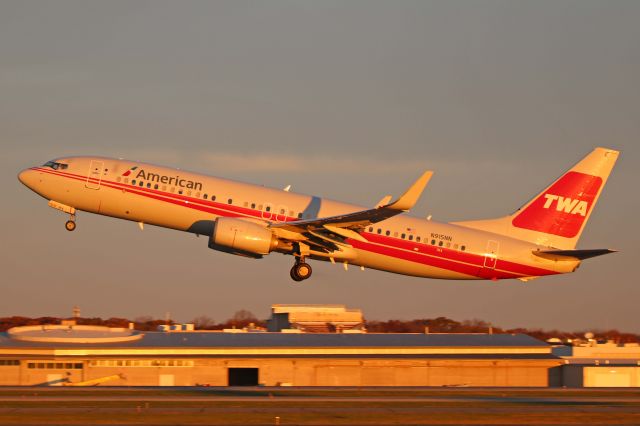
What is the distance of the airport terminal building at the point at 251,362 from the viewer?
63.5m

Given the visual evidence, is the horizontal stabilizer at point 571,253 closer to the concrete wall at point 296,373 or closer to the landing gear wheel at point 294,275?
the concrete wall at point 296,373

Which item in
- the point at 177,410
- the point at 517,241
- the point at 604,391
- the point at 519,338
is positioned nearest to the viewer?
the point at 177,410

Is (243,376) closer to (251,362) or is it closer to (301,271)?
(251,362)

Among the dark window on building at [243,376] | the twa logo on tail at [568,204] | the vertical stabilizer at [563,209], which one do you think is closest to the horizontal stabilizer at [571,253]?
the vertical stabilizer at [563,209]

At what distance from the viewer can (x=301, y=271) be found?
179ft

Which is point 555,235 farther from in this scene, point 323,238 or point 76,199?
point 76,199

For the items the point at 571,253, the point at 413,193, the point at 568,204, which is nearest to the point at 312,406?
the point at 413,193

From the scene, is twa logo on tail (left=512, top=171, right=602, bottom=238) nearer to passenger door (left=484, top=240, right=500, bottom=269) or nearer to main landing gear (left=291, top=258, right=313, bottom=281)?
passenger door (left=484, top=240, right=500, bottom=269)

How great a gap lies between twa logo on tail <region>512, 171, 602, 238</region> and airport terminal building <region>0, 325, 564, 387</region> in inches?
451

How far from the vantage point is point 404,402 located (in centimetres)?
4488

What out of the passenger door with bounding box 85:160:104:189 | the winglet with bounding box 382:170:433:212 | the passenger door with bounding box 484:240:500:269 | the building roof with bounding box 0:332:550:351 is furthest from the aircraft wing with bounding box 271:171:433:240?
the building roof with bounding box 0:332:550:351

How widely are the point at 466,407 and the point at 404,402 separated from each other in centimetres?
→ 308

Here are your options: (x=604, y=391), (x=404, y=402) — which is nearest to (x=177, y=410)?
(x=404, y=402)

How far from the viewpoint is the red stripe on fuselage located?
52938 millimetres
